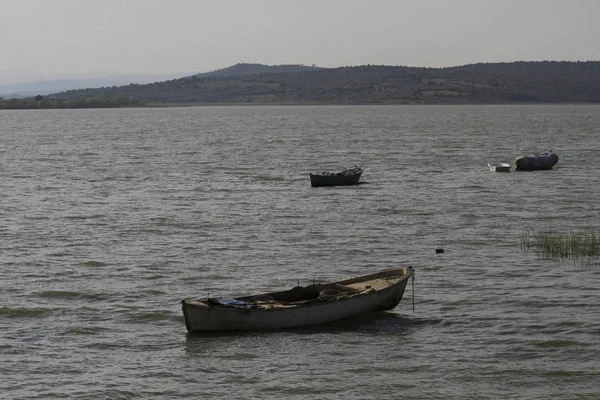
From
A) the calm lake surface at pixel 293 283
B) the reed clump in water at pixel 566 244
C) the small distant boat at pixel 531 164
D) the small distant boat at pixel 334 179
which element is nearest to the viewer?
the calm lake surface at pixel 293 283

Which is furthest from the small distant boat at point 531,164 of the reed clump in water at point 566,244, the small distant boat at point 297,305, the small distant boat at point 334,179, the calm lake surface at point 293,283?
the small distant boat at point 297,305

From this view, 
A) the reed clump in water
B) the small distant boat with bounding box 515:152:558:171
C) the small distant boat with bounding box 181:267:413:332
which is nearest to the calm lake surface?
the small distant boat with bounding box 181:267:413:332

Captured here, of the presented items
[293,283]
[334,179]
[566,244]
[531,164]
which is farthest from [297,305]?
[531,164]

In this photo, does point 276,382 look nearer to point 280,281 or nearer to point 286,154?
point 280,281

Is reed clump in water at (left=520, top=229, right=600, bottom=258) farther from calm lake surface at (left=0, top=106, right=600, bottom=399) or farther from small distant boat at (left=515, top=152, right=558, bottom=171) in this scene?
small distant boat at (left=515, top=152, right=558, bottom=171)

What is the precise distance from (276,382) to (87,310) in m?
8.09

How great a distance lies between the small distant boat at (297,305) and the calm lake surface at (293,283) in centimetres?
33

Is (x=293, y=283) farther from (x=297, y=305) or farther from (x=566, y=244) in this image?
(x=566, y=244)

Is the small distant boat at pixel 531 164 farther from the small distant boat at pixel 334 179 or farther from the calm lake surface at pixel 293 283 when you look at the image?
the small distant boat at pixel 334 179

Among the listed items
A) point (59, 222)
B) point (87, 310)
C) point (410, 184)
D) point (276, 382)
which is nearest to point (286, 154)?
point (410, 184)

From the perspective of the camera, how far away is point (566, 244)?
115 ft

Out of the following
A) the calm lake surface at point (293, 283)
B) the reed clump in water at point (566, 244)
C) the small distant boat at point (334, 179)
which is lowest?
the calm lake surface at point (293, 283)

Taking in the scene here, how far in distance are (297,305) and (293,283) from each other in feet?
17.2

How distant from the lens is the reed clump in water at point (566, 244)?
113 ft
